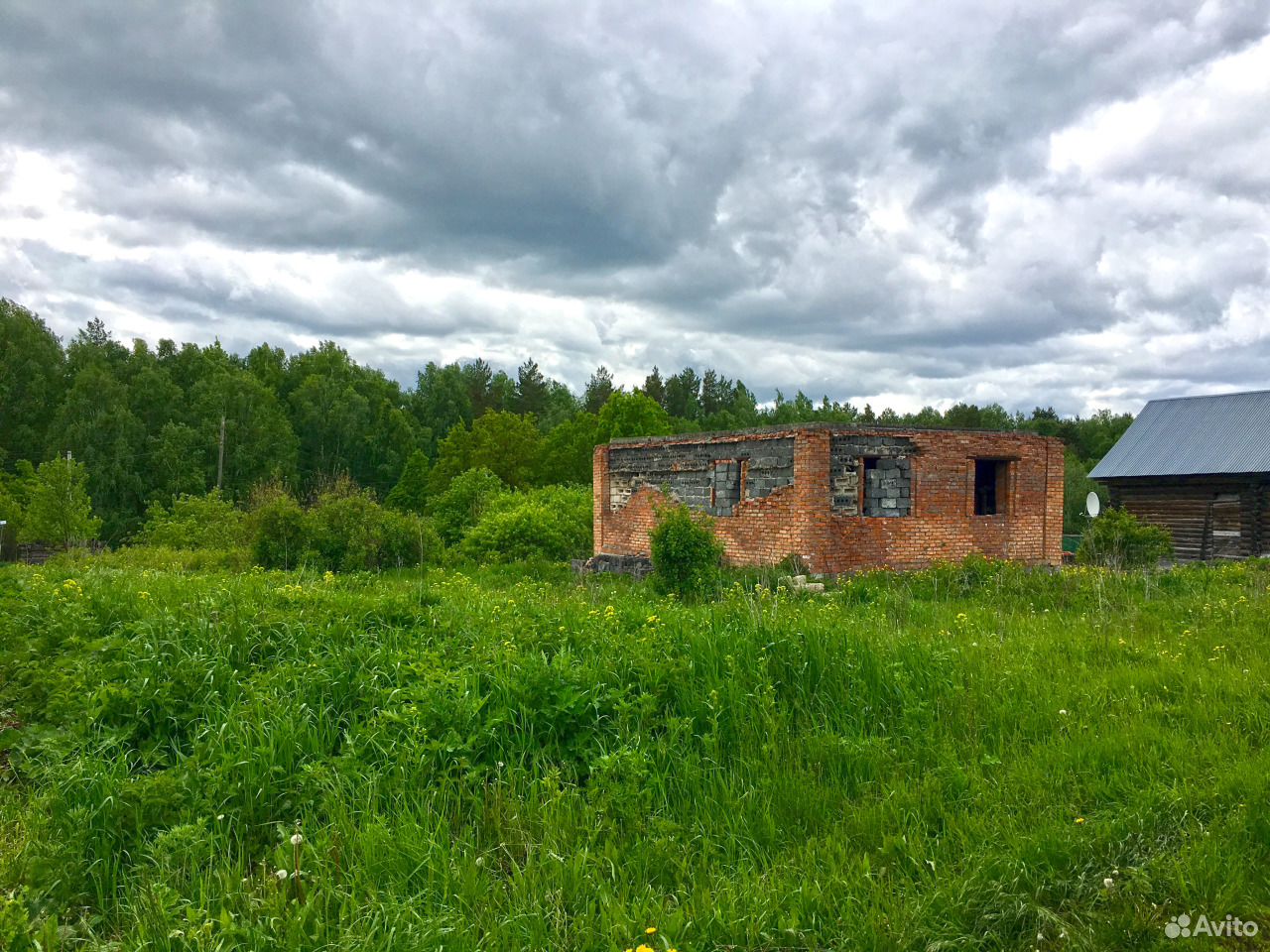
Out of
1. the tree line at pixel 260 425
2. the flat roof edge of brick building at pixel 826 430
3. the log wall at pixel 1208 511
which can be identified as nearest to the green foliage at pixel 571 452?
the tree line at pixel 260 425

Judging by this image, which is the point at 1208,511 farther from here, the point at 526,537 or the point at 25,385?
the point at 25,385

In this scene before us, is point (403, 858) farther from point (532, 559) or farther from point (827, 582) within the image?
point (532, 559)

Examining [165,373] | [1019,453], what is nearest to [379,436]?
[165,373]

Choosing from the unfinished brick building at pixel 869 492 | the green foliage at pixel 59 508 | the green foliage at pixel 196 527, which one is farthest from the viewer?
the green foliage at pixel 59 508

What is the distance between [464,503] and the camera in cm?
3144

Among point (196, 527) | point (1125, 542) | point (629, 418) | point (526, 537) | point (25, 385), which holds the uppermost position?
point (25, 385)

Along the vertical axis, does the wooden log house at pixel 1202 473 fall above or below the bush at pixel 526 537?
above

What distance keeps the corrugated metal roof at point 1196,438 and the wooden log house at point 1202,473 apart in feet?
0.08

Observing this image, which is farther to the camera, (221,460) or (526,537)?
(221,460)

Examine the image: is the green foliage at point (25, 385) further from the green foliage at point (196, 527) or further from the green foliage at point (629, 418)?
the green foliage at point (629, 418)

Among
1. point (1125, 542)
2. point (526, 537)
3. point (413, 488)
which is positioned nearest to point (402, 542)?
point (526, 537)

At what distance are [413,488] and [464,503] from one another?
18.5 m

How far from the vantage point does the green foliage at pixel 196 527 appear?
77.6ft

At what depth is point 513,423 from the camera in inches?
1964
